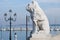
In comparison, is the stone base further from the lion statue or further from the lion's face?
the lion's face

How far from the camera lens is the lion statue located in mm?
14384

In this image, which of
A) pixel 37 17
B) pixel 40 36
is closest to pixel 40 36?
pixel 40 36

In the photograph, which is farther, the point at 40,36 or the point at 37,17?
the point at 37,17

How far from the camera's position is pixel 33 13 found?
14477 mm

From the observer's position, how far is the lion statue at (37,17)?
47.2 feet

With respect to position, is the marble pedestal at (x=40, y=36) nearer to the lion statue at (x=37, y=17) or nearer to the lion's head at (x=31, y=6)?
the lion statue at (x=37, y=17)

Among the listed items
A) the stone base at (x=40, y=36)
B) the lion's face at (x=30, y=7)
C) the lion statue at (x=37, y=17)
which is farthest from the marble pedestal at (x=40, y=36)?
the lion's face at (x=30, y=7)

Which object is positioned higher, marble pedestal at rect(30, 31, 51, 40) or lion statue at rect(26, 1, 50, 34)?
lion statue at rect(26, 1, 50, 34)

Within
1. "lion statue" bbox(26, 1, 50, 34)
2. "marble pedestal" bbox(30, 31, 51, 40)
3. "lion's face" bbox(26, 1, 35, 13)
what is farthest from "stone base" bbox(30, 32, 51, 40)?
"lion's face" bbox(26, 1, 35, 13)

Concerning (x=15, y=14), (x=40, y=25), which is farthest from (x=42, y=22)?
(x=15, y=14)

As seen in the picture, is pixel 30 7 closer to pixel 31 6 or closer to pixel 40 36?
pixel 31 6

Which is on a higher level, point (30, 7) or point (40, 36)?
point (30, 7)

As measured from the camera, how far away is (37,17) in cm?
1453

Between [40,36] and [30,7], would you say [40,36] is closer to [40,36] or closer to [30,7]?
[40,36]
